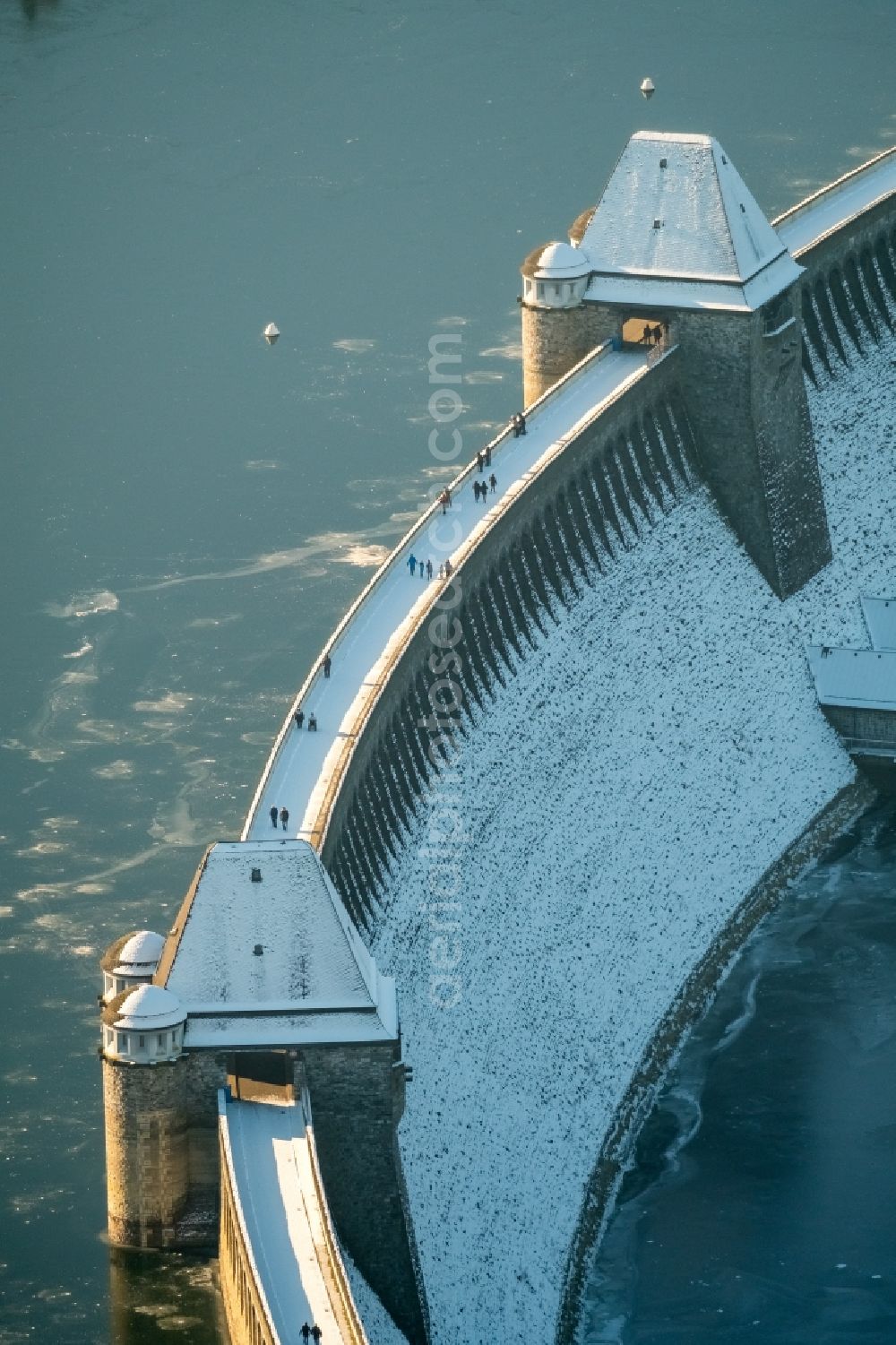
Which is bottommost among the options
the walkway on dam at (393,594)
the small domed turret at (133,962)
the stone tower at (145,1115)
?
the stone tower at (145,1115)

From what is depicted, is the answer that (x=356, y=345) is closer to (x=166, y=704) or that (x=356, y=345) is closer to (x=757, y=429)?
(x=166, y=704)

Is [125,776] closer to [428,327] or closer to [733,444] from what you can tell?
[733,444]

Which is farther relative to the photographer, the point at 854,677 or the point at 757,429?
the point at 854,677

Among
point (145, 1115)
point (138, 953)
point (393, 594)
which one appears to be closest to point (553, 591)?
point (393, 594)

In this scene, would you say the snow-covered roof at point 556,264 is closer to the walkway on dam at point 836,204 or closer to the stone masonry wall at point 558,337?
the stone masonry wall at point 558,337

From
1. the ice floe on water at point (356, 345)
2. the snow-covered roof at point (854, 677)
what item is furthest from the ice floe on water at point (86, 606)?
the snow-covered roof at point (854, 677)

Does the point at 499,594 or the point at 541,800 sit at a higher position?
the point at 499,594

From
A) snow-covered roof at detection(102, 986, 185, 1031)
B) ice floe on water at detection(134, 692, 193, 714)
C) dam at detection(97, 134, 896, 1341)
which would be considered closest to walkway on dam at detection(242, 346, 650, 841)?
dam at detection(97, 134, 896, 1341)
